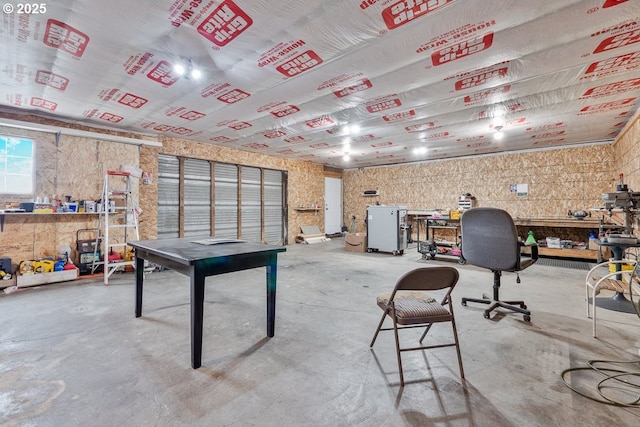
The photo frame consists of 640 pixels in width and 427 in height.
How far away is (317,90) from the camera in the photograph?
361 cm

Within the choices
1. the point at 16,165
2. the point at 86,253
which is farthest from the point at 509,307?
the point at 16,165

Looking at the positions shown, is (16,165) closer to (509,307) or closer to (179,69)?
(179,69)

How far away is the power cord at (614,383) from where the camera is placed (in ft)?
5.50

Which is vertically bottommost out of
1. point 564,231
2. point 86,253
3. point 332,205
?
point 86,253

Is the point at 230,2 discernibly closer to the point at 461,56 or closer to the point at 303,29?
the point at 303,29

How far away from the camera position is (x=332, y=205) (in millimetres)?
10250

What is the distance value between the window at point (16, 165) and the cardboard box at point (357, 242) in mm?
6168

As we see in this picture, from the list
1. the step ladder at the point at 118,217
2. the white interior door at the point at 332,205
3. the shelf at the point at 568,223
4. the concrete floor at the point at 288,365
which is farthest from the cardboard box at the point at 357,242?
the step ladder at the point at 118,217

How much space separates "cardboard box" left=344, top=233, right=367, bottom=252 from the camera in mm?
7172

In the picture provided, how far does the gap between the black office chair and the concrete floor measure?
0.97 ft

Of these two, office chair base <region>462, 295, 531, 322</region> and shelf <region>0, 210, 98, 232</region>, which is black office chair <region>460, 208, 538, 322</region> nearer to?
office chair base <region>462, 295, 531, 322</region>

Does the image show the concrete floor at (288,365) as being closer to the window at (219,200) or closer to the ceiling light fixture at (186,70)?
the ceiling light fixture at (186,70)

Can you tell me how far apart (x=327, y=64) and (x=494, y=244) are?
2.52 meters

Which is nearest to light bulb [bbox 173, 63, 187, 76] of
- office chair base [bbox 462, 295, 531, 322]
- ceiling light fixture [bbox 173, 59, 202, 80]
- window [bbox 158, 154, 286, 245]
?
ceiling light fixture [bbox 173, 59, 202, 80]
